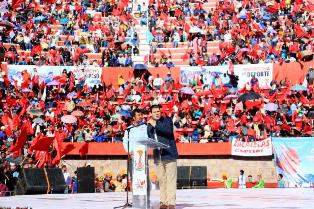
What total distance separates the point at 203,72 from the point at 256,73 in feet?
9.84

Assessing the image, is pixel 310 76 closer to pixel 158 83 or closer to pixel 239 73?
pixel 239 73

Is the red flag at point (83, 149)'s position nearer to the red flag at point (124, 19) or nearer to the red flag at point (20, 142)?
the red flag at point (20, 142)

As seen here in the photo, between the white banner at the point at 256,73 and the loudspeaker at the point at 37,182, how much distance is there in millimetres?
18770

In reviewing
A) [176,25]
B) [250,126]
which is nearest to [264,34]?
[176,25]

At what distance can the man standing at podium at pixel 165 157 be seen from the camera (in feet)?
52.4

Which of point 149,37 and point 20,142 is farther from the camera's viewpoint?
point 149,37

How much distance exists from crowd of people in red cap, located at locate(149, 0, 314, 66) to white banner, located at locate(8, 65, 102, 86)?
4.43 metres

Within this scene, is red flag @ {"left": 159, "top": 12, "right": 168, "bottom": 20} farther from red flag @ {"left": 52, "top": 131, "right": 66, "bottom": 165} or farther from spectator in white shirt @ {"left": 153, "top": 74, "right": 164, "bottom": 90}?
red flag @ {"left": 52, "top": 131, "right": 66, "bottom": 165}

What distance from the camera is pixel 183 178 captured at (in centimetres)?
3144

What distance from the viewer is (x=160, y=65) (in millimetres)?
46438

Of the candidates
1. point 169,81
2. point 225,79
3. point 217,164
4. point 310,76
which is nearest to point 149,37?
point 169,81

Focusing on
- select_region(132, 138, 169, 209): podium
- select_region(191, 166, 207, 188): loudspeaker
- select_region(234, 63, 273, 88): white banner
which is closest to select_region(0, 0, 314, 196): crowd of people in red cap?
select_region(234, 63, 273, 88): white banner

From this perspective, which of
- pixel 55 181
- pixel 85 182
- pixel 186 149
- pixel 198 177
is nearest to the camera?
pixel 55 181

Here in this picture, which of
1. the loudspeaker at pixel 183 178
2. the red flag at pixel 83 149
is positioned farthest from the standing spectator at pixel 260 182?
the red flag at pixel 83 149
